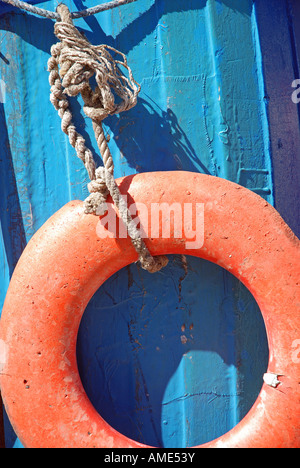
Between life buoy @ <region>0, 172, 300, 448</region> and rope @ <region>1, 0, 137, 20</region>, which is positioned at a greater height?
rope @ <region>1, 0, 137, 20</region>

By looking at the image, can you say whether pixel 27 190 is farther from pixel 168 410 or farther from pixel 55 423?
pixel 168 410

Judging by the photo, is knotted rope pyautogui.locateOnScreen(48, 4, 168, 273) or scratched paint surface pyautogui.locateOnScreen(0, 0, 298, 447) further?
scratched paint surface pyautogui.locateOnScreen(0, 0, 298, 447)

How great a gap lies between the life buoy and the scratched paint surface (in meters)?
0.14

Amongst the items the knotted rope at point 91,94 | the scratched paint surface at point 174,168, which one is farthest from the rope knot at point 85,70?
the scratched paint surface at point 174,168

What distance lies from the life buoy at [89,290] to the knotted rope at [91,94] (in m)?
0.06

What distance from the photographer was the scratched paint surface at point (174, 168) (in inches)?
44.1

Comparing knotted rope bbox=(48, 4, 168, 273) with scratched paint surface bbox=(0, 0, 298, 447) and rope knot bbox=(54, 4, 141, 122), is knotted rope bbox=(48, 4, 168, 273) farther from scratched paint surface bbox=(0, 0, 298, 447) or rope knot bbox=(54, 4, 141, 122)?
scratched paint surface bbox=(0, 0, 298, 447)

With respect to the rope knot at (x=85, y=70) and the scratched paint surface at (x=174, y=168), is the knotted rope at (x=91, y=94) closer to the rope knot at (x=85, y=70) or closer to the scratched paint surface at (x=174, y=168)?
the rope knot at (x=85, y=70)

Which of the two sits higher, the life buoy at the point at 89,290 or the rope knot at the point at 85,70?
the rope knot at the point at 85,70

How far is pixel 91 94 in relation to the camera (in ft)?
3.27

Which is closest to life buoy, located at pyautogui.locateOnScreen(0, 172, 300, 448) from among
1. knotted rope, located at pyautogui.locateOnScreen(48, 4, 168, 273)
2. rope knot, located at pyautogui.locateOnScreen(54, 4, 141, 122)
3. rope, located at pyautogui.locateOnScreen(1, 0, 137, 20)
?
knotted rope, located at pyautogui.locateOnScreen(48, 4, 168, 273)

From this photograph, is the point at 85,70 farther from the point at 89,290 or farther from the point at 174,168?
the point at 89,290

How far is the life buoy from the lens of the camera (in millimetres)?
957
